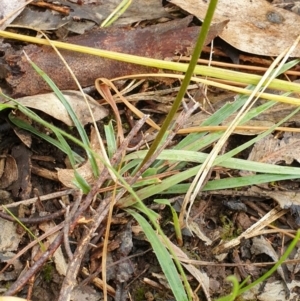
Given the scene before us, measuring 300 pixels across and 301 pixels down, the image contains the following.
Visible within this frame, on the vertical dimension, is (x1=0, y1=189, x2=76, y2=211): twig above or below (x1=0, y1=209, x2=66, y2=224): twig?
above

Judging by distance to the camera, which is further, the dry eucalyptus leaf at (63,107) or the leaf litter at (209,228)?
the dry eucalyptus leaf at (63,107)

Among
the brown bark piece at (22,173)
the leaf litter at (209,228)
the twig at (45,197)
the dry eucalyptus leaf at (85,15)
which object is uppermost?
the dry eucalyptus leaf at (85,15)

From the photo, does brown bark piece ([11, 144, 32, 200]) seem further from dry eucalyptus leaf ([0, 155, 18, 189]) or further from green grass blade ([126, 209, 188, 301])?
green grass blade ([126, 209, 188, 301])

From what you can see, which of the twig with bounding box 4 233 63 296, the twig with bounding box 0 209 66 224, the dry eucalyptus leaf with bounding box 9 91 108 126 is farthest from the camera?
the dry eucalyptus leaf with bounding box 9 91 108 126

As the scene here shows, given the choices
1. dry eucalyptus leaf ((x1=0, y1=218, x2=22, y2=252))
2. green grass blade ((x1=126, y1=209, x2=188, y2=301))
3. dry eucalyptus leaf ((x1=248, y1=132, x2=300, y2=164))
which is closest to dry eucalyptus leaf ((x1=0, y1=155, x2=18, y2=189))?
dry eucalyptus leaf ((x1=0, y1=218, x2=22, y2=252))

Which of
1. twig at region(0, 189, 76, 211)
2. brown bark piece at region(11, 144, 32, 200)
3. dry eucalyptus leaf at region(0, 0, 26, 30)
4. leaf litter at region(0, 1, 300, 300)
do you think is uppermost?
dry eucalyptus leaf at region(0, 0, 26, 30)

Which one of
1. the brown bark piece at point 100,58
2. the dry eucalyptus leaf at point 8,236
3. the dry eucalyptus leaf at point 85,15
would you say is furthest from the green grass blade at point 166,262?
the dry eucalyptus leaf at point 85,15

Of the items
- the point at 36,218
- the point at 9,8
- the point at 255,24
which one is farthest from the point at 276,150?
the point at 9,8

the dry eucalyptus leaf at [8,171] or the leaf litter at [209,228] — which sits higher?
the dry eucalyptus leaf at [8,171]

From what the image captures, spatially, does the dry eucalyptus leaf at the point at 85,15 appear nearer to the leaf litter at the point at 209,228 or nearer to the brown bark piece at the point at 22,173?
the leaf litter at the point at 209,228
